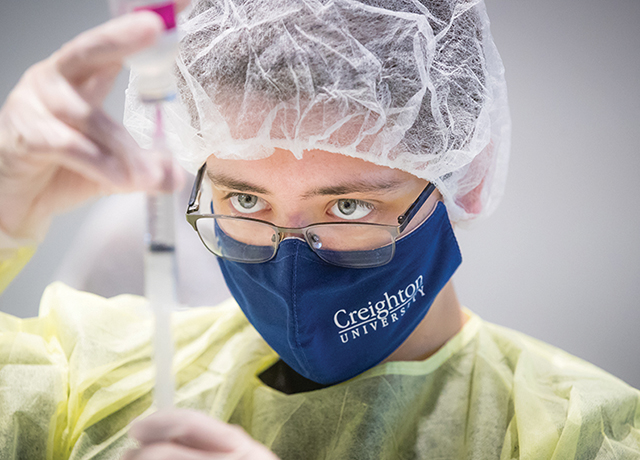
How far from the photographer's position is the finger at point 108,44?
67 cm

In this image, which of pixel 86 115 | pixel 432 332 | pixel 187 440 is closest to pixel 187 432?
pixel 187 440

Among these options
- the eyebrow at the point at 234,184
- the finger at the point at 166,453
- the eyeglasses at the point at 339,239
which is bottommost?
the finger at the point at 166,453

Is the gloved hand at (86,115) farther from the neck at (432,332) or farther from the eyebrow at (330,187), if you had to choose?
the neck at (432,332)

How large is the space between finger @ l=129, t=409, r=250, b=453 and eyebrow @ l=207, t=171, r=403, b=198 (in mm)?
482

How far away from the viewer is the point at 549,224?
1.88 m

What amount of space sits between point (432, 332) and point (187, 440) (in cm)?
75

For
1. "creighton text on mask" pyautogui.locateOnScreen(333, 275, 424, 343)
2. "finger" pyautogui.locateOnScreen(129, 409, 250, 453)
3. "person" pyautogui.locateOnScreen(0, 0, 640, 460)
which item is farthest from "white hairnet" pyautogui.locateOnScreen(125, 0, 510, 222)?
"finger" pyautogui.locateOnScreen(129, 409, 250, 453)

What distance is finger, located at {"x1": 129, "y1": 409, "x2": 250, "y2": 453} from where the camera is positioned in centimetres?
77

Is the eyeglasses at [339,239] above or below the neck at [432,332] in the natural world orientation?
above

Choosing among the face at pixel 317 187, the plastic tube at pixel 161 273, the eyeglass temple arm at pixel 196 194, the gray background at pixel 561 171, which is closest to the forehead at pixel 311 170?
the face at pixel 317 187

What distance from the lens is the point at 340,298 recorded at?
1161 mm

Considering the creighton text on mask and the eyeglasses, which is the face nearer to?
the eyeglasses

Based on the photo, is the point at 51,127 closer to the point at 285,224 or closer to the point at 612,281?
the point at 285,224

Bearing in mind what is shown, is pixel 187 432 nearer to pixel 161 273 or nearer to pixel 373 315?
pixel 161 273
